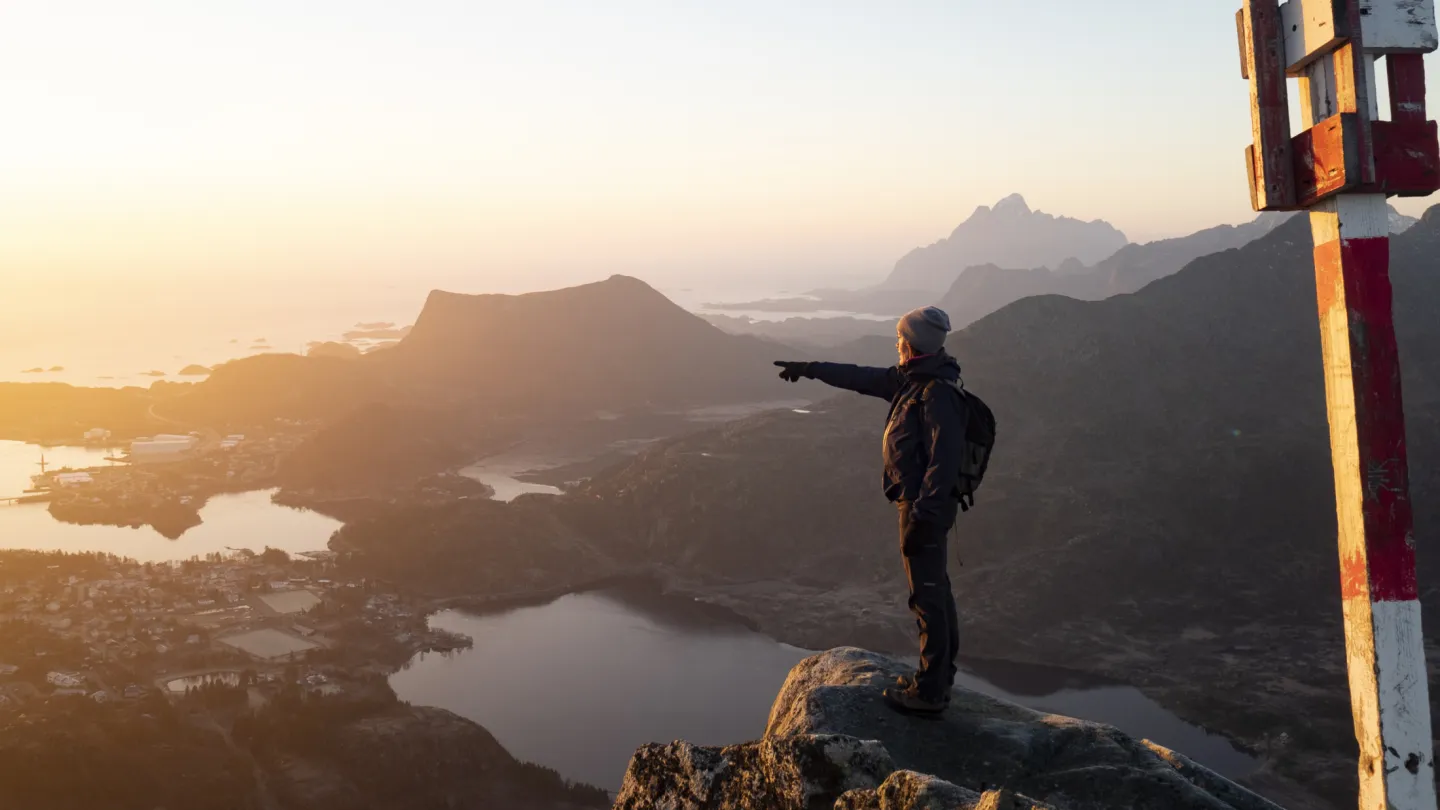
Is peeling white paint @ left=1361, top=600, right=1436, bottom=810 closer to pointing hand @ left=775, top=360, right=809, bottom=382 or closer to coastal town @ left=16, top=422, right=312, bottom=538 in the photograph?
pointing hand @ left=775, top=360, right=809, bottom=382

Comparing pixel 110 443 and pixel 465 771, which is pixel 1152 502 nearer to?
pixel 465 771

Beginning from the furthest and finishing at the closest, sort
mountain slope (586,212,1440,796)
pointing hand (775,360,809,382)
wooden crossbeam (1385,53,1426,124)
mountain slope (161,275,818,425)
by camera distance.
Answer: mountain slope (161,275,818,425)
mountain slope (586,212,1440,796)
pointing hand (775,360,809,382)
wooden crossbeam (1385,53,1426,124)

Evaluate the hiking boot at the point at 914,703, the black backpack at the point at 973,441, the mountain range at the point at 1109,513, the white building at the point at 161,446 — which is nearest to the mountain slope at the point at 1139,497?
the mountain range at the point at 1109,513

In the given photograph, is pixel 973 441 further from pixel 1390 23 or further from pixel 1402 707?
pixel 1390 23

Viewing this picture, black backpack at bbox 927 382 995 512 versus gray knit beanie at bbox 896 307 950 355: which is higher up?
gray knit beanie at bbox 896 307 950 355

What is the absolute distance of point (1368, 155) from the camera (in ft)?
14.9

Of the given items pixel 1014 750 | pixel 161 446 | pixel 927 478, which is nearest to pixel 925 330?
pixel 927 478

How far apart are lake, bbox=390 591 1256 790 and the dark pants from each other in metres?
49.6

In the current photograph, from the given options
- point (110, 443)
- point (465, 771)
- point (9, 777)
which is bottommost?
point (465, 771)

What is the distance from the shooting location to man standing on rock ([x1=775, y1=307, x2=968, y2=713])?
6504mm

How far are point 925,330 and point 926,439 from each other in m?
0.74

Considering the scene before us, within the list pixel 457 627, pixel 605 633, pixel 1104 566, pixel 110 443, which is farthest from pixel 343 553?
pixel 110 443

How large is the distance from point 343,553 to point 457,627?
2147 centimetres

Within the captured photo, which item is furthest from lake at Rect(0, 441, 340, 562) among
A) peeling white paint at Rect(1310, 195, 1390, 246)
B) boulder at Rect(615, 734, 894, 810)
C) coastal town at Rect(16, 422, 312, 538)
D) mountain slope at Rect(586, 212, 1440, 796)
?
peeling white paint at Rect(1310, 195, 1390, 246)
